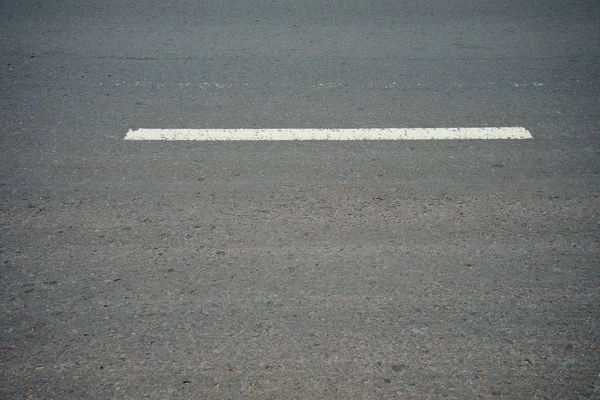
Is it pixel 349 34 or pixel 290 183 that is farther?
pixel 349 34

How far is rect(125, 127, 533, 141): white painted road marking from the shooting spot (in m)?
4.87

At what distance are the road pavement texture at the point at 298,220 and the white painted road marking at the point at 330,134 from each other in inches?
4.3

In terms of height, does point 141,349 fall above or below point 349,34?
below

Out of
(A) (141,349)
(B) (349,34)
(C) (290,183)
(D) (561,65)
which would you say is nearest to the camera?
(A) (141,349)

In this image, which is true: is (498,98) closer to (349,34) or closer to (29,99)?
(349,34)

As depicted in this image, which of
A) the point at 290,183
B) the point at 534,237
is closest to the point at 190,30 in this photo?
the point at 290,183

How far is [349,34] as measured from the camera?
7039 mm

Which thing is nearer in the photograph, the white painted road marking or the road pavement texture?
the road pavement texture

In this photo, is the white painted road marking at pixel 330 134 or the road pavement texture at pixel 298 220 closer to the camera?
the road pavement texture at pixel 298 220

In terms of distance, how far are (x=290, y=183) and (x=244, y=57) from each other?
2724 mm

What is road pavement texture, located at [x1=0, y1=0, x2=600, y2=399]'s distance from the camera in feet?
9.32

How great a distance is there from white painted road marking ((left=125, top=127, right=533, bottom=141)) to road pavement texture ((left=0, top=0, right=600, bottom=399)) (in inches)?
4.3

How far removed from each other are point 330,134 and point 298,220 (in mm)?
1290

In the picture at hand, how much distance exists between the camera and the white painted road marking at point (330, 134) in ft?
16.0
